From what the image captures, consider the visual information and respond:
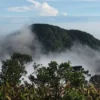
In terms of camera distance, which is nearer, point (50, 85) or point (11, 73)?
point (50, 85)

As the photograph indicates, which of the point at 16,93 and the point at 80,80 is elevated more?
the point at 80,80

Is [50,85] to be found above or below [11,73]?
below

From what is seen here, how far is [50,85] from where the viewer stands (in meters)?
56.2

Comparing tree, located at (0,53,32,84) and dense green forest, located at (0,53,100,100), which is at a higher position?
tree, located at (0,53,32,84)

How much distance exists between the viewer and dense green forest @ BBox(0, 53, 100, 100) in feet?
115

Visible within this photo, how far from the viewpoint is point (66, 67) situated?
202 ft

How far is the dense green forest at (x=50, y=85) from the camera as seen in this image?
35.1 meters

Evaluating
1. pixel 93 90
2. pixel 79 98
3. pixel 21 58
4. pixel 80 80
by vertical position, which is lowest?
pixel 79 98

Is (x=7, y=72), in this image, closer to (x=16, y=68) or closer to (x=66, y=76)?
(x=16, y=68)

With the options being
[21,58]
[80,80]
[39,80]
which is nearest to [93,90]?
Answer: [80,80]

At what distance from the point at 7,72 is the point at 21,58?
26.5 metres

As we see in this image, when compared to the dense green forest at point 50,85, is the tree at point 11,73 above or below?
above

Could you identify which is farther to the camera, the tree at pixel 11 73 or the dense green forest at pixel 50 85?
the tree at pixel 11 73

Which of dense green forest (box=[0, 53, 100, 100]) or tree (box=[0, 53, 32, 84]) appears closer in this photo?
dense green forest (box=[0, 53, 100, 100])
